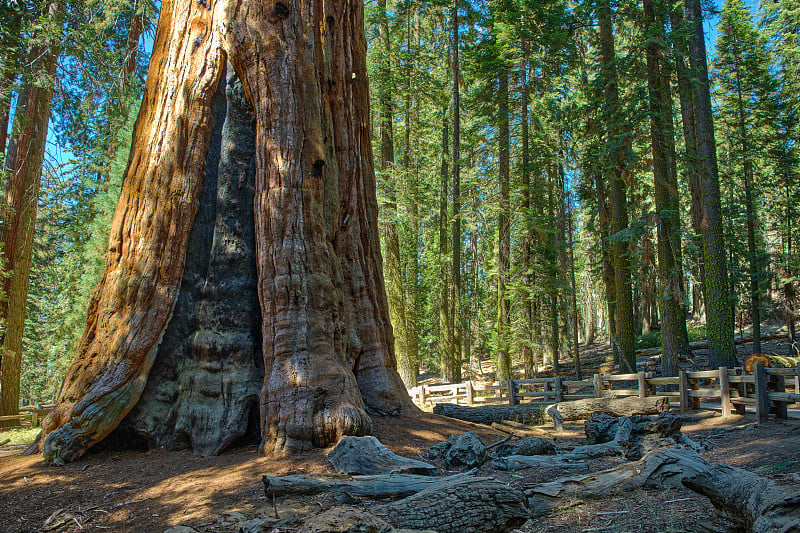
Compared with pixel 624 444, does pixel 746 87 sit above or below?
above

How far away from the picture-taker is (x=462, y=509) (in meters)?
3.95

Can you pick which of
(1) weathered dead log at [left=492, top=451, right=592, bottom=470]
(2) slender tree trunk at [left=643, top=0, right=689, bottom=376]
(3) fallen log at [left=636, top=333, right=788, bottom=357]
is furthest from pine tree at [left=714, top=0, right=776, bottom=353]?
(1) weathered dead log at [left=492, top=451, right=592, bottom=470]

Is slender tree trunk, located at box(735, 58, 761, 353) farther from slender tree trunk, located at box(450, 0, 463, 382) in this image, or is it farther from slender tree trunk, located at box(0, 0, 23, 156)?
slender tree trunk, located at box(0, 0, 23, 156)

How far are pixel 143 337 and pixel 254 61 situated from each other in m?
4.34

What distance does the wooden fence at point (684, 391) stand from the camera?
10.0 meters

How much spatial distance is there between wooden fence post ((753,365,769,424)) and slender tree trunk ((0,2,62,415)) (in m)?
18.3

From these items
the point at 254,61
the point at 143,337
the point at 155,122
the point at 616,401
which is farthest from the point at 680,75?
the point at 143,337

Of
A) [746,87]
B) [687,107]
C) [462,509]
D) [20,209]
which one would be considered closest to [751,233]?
[746,87]

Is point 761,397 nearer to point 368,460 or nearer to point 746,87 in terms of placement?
point 368,460

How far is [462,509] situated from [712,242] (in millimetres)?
14188

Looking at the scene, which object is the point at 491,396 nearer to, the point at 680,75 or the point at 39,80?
the point at 680,75

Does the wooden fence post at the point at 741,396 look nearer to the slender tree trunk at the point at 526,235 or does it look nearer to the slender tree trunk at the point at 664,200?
the slender tree trunk at the point at 664,200

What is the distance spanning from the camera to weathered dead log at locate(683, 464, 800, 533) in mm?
3023

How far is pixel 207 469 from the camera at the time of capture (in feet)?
19.9
